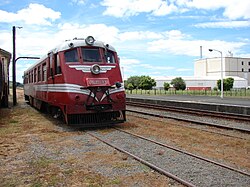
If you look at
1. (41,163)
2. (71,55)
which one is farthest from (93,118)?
(41,163)

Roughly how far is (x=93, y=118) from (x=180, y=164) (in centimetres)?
550

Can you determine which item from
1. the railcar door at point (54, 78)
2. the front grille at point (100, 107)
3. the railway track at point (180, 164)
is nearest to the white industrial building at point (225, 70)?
the railcar door at point (54, 78)

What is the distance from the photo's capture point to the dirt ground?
221 inches

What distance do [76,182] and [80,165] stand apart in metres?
1.13

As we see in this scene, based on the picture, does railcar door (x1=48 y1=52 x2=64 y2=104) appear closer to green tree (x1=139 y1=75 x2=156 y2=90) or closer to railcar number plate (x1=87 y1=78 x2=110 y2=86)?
railcar number plate (x1=87 y1=78 x2=110 y2=86)

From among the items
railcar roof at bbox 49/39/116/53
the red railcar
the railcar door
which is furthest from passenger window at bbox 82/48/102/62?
the railcar door

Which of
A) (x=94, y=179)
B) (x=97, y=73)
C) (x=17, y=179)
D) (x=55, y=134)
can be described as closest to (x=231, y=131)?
(x=97, y=73)

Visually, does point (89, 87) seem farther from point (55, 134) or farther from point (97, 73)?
point (55, 134)

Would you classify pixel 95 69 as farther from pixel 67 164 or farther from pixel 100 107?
pixel 67 164

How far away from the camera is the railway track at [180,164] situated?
5.47m

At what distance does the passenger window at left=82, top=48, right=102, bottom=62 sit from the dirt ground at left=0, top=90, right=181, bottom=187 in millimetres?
2780

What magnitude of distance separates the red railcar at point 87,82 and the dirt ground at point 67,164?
3.61 ft

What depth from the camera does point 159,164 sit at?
6562 millimetres

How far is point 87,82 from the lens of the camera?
11.0m
